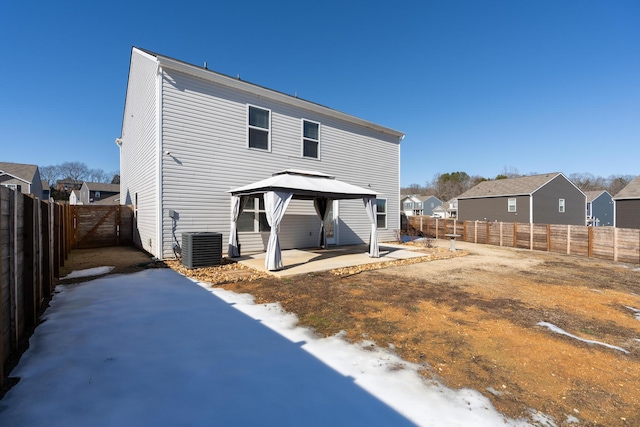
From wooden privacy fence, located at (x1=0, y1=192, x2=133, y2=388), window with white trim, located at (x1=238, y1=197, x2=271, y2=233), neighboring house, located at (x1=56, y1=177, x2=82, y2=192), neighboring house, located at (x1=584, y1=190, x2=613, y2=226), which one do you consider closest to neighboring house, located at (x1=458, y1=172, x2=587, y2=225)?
neighboring house, located at (x1=584, y1=190, x2=613, y2=226)

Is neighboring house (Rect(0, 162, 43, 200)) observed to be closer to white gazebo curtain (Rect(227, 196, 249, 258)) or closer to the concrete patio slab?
white gazebo curtain (Rect(227, 196, 249, 258))

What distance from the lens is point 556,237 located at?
12.0m

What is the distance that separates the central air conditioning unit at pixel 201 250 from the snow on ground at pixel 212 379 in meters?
2.95

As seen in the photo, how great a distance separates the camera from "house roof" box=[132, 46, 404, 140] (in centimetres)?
788

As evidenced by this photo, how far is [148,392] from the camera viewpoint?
7.58ft

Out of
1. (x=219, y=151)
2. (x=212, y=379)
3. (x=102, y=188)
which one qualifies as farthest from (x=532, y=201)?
(x=102, y=188)

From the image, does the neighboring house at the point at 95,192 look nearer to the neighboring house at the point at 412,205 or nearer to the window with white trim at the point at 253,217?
the window with white trim at the point at 253,217

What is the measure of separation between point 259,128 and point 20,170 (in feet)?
109

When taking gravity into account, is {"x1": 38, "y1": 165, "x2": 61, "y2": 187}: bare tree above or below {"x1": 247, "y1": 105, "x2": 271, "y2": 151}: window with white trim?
above

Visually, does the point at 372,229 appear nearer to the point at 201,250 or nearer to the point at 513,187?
the point at 201,250

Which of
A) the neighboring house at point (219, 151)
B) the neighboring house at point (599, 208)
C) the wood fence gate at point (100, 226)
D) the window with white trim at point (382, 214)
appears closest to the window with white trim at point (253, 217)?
the neighboring house at point (219, 151)

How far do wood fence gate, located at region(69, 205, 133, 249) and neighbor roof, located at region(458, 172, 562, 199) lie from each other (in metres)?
26.5

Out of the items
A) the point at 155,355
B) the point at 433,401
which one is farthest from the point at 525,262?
the point at 155,355

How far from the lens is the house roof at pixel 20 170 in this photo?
1038 inches
